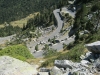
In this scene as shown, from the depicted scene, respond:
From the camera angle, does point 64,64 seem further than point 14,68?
Yes

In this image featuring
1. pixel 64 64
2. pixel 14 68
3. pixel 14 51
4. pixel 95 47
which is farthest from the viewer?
pixel 14 51

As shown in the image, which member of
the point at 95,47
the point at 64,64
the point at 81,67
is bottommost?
the point at 81,67

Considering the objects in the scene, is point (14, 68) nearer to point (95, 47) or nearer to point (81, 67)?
point (81, 67)

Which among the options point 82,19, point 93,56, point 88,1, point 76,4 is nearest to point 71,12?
point 76,4

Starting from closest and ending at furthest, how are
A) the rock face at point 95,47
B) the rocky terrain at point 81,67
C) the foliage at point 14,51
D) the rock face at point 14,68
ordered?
the rocky terrain at point 81,67 → the rock face at point 14,68 → the rock face at point 95,47 → the foliage at point 14,51

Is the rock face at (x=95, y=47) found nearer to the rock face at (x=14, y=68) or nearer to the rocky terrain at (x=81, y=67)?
the rocky terrain at (x=81, y=67)

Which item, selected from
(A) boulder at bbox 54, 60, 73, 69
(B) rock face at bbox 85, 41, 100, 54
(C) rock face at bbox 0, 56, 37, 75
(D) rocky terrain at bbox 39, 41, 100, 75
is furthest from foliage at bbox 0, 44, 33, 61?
(B) rock face at bbox 85, 41, 100, 54

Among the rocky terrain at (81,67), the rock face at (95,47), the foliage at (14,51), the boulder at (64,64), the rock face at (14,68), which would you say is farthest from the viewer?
the foliage at (14,51)

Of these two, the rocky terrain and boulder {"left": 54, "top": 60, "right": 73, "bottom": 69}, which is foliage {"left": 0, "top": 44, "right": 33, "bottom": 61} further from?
the rocky terrain

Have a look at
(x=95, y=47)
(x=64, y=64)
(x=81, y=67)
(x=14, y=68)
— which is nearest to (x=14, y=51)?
(x=14, y=68)

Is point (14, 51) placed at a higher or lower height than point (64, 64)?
higher

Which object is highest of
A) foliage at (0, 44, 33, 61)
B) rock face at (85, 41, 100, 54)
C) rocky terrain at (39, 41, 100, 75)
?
foliage at (0, 44, 33, 61)

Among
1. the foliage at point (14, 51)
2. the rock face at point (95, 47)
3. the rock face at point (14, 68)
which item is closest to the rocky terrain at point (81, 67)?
the rock face at point (95, 47)
